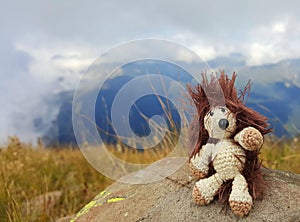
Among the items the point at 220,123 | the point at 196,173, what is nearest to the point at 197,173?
the point at 196,173

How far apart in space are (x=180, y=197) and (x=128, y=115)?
51 cm

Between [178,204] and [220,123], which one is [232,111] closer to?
[220,123]

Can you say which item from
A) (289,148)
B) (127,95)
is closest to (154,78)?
(127,95)

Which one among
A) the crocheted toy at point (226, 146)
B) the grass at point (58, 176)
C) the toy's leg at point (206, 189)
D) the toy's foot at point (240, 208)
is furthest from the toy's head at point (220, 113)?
the grass at point (58, 176)

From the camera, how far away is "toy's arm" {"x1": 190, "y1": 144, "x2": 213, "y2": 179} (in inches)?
76.7

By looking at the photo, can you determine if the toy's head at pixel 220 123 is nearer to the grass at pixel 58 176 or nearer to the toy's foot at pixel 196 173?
the toy's foot at pixel 196 173

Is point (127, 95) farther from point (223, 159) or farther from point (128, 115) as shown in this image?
point (223, 159)

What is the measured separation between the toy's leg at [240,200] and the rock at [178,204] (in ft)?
0.14

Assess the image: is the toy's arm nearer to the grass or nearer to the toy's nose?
the toy's nose

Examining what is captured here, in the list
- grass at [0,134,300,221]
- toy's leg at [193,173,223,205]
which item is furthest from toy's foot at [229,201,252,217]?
grass at [0,134,300,221]

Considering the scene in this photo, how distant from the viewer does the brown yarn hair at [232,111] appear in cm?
189

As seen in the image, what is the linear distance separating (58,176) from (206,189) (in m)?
3.80

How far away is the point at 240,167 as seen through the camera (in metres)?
1.88

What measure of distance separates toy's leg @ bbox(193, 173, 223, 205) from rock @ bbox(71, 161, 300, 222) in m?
0.04
